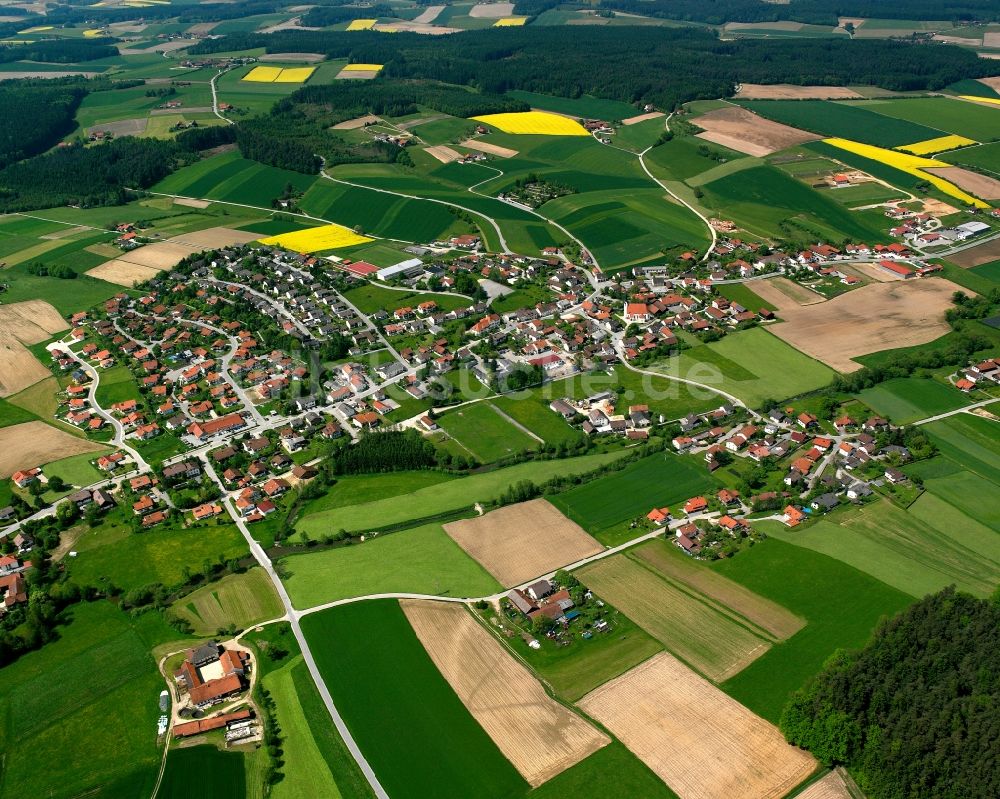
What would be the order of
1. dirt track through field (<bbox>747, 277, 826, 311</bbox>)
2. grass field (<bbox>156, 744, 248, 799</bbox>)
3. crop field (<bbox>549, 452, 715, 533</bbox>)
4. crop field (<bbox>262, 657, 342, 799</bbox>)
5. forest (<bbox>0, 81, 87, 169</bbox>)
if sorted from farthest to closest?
forest (<bbox>0, 81, 87, 169</bbox>) < dirt track through field (<bbox>747, 277, 826, 311</bbox>) < crop field (<bbox>549, 452, 715, 533</bbox>) < crop field (<bbox>262, 657, 342, 799</bbox>) < grass field (<bbox>156, 744, 248, 799</bbox>)

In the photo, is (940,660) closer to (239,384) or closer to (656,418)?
(656,418)

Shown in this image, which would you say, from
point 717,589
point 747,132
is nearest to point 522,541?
point 717,589

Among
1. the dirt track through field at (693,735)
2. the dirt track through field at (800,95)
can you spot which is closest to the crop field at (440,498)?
the dirt track through field at (693,735)

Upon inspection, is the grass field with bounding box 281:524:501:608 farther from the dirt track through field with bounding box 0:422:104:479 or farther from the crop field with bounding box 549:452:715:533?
the dirt track through field with bounding box 0:422:104:479

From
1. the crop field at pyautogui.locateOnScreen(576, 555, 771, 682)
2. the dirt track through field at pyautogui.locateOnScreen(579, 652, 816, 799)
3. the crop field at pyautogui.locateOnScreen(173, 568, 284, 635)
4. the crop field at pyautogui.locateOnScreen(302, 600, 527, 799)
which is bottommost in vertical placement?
the dirt track through field at pyautogui.locateOnScreen(579, 652, 816, 799)

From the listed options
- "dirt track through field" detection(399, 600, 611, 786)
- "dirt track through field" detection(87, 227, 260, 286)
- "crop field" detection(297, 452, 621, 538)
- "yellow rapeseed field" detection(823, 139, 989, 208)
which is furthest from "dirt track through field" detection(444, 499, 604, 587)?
"yellow rapeseed field" detection(823, 139, 989, 208)

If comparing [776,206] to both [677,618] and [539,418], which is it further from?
[677,618]
